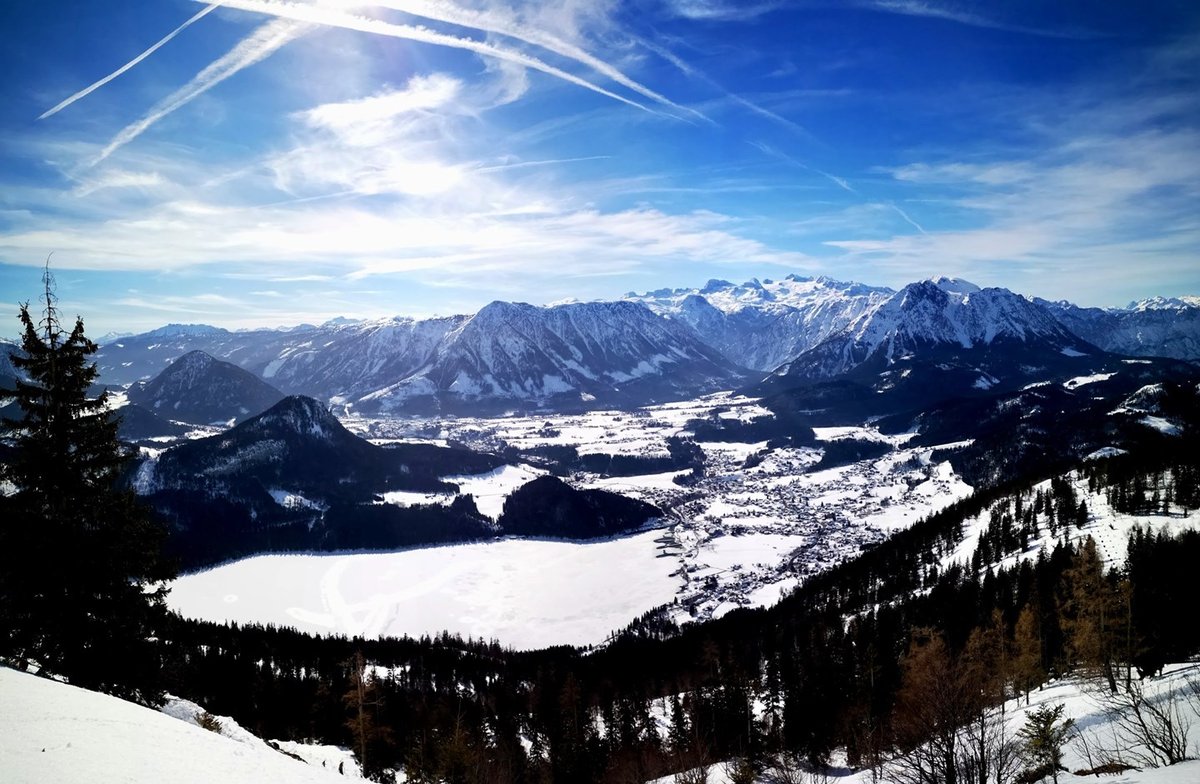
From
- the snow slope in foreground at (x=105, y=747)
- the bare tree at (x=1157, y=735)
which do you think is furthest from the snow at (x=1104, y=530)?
the snow slope in foreground at (x=105, y=747)

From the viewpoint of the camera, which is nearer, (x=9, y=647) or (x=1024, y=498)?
(x=9, y=647)

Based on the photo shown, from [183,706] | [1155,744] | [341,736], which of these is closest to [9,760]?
[183,706]

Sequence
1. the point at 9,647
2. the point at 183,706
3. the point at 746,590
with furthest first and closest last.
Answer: the point at 746,590 → the point at 183,706 → the point at 9,647

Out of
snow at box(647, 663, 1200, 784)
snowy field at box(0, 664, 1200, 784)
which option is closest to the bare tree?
snow at box(647, 663, 1200, 784)

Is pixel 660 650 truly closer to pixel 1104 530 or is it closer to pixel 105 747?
pixel 1104 530

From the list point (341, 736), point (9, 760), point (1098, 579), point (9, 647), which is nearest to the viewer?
→ point (9, 760)

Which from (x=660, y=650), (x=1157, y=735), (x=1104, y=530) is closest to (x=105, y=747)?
(x=1157, y=735)

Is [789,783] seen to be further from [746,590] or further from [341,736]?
[746,590]
